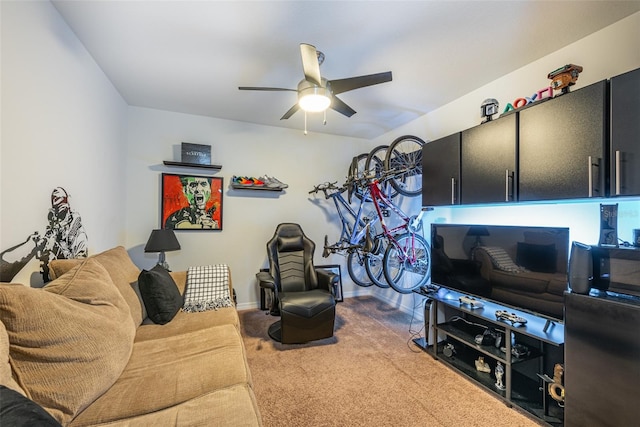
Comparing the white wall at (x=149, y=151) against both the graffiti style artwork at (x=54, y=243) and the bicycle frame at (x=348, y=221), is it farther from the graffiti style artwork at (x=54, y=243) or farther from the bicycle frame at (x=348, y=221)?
the bicycle frame at (x=348, y=221)

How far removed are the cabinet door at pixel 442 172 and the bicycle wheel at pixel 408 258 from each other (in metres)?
0.69

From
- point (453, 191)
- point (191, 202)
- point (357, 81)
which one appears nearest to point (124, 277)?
point (191, 202)

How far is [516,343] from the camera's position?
2.07m

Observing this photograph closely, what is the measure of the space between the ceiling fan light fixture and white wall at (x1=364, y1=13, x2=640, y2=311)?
1616 mm

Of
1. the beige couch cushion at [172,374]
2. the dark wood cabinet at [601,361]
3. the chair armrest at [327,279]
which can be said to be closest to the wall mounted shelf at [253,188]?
the chair armrest at [327,279]

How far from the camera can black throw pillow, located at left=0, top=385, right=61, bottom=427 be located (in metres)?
0.63

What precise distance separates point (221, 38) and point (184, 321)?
2129 mm

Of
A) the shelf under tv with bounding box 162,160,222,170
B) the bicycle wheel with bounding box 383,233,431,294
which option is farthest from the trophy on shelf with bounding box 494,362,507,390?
the shelf under tv with bounding box 162,160,222,170

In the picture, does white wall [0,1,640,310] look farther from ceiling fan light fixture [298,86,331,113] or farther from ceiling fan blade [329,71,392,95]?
ceiling fan light fixture [298,86,331,113]

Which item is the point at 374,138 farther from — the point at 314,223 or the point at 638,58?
the point at 638,58

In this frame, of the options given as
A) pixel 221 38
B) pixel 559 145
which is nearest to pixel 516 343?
pixel 559 145

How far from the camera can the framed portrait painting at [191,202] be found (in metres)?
3.36

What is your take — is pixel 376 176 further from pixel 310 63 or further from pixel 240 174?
pixel 240 174

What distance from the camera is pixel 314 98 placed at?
2.02m
